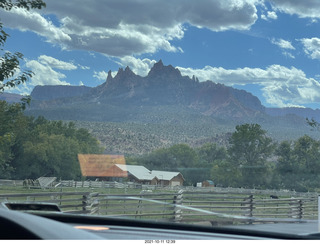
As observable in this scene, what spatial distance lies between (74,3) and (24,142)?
9808 cm

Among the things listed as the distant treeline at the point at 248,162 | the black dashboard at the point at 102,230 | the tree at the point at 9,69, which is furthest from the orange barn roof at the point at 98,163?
the black dashboard at the point at 102,230

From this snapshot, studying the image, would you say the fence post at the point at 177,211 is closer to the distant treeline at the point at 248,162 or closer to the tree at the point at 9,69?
the tree at the point at 9,69

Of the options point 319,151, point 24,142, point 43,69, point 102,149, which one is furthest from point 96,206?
point 43,69

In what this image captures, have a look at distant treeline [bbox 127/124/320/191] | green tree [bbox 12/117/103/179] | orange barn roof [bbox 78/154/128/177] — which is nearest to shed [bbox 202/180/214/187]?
distant treeline [bbox 127/124/320/191]

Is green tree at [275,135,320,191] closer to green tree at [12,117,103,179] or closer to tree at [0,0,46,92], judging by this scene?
green tree at [12,117,103,179]

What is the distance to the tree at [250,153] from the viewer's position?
49025 millimetres

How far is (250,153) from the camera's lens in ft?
193

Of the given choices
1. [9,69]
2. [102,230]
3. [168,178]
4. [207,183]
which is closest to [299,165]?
[207,183]

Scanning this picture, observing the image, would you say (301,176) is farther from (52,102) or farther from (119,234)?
(52,102)

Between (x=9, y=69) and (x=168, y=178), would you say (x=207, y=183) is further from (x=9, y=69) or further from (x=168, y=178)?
(x=9, y=69)

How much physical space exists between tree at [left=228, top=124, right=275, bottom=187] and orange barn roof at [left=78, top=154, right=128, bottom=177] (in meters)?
13.9

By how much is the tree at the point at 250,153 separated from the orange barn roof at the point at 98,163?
13.9 m

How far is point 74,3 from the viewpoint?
12544 cm
